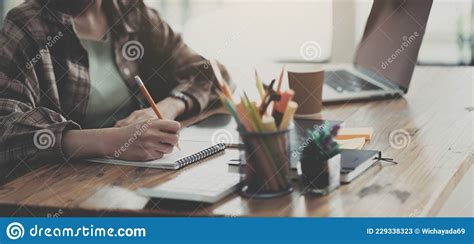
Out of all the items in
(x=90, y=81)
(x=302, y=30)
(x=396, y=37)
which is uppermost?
(x=396, y=37)

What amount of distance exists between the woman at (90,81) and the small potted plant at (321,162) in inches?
12.1

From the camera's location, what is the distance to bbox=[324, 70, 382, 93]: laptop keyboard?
1.86 meters

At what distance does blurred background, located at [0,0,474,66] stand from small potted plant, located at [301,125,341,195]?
2223 mm

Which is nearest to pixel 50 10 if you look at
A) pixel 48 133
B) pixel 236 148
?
pixel 48 133

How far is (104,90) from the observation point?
5.98 feet

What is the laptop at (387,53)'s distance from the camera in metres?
1.71

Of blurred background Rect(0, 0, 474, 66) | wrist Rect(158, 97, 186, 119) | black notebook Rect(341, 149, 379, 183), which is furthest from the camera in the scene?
blurred background Rect(0, 0, 474, 66)

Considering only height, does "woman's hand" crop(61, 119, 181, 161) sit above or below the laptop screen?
below

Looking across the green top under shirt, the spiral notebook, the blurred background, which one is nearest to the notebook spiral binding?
the spiral notebook

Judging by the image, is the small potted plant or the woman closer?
the small potted plant

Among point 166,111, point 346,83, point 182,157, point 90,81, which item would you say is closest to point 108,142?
point 182,157

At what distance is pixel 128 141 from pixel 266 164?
1.19 feet

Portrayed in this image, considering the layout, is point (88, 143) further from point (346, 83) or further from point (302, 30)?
point (302, 30)

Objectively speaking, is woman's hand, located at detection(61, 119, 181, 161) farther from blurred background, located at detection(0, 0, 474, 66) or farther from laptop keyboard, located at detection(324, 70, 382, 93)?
blurred background, located at detection(0, 0, 474, 66)
